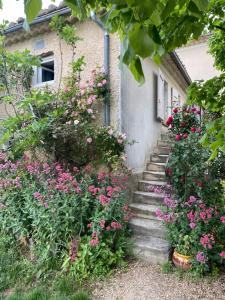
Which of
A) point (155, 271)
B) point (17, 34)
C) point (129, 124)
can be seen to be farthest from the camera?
point (17, 34)

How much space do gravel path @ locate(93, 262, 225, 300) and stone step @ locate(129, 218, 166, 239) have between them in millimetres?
679

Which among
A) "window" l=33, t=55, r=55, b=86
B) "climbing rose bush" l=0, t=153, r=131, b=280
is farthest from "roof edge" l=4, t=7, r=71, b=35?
"climbing rose bush" l=0, t=153, r=131, b=280

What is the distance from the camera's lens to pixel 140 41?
77 cm

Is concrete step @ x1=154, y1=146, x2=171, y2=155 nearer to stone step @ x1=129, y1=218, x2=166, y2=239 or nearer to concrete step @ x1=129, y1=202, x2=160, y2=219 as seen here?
concrete step @ x1=129, y1=202, x2=160, y2=219

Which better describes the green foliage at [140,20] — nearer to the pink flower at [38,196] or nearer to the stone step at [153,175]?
the pink flower at [38,196]

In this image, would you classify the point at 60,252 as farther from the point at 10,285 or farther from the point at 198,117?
the point at 198,117

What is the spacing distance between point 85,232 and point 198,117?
3204 millimetres

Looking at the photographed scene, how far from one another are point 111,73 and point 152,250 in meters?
3.26

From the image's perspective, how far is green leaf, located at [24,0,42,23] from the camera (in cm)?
75

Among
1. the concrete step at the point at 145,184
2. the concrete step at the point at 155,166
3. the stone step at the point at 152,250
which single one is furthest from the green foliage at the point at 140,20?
the concrete step at the point at 155,166

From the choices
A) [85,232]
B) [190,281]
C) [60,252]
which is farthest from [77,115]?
[190,281]

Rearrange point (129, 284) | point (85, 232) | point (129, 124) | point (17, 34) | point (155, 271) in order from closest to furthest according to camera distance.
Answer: point (129, 284)
point (155, 271)
point (85, 232)
point (129, 124)
point (17, 34)

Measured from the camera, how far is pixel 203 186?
12.5ft

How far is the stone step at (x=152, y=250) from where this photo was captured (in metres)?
3.97
